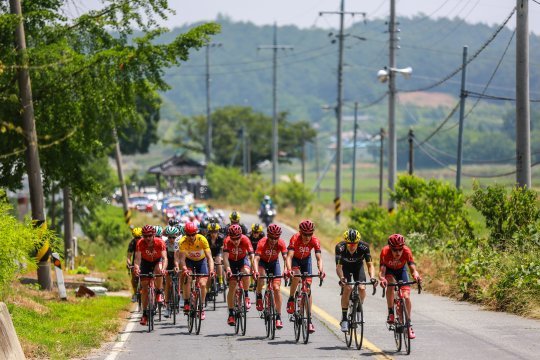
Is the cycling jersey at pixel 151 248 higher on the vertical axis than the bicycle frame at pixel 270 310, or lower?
higher

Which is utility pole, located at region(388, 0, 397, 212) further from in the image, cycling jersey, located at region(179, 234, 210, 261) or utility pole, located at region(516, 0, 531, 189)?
cycling jersey, located at region(179, 234, 210, 261)

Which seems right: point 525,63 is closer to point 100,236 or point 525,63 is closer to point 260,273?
point 260,273

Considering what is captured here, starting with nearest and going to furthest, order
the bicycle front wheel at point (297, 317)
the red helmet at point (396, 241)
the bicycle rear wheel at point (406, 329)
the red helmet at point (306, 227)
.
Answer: the bicycle rear wheel at point (406, 329)
the red helmet at point (396, 241)
the bicycle front wheel at point (297, 317)
the red helmet at point (306, 227)

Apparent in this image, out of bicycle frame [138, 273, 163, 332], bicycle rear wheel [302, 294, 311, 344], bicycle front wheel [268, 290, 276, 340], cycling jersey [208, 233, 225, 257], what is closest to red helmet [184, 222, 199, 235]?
bicycle frame [138, 273, 163, 332]

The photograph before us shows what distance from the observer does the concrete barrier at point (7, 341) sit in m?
14.2

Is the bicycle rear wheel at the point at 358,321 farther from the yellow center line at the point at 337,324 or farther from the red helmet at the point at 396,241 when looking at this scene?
the red helmet at the point at 396,241

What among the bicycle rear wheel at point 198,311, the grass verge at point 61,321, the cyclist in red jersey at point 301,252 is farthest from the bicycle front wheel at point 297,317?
the grass verge at point 61,321

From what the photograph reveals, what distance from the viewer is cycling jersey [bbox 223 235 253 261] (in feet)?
66.7

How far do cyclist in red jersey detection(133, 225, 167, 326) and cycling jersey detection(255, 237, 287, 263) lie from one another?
84.3 inches

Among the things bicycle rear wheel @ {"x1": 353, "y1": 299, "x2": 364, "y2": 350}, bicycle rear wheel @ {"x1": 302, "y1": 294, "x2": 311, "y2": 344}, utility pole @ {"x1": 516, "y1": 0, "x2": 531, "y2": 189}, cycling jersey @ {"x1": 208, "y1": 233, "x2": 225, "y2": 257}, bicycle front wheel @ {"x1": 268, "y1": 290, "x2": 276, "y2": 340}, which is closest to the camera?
bicycle rear wheel @ {"x1": 353, "y1": 299, "x2": 364, "y2": 350}

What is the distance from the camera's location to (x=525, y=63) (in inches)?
1003

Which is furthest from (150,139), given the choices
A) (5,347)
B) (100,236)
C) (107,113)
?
(5,347)

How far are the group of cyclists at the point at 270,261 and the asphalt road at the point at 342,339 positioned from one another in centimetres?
46

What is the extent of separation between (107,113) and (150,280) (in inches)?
309
